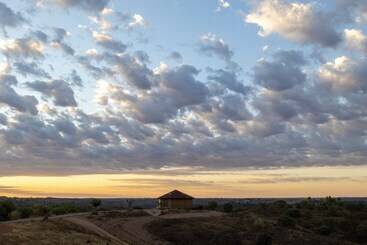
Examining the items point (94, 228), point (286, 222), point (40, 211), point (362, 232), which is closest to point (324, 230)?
point (286, 222)

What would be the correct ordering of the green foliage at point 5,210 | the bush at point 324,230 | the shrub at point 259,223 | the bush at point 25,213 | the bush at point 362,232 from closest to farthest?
the shrub at point 259,223 < the green foliage at point 5,210 < the bush at point 25,213 < the bush at point 324,230 < the bush at point 362,232

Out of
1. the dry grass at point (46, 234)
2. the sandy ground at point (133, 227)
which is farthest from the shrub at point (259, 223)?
the dry grass at point (46, 234)

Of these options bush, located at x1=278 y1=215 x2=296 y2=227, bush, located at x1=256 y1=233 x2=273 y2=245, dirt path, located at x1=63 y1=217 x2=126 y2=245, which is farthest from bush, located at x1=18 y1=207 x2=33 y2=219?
bush, located at x1=278 y1=215 x2=296 y2=227

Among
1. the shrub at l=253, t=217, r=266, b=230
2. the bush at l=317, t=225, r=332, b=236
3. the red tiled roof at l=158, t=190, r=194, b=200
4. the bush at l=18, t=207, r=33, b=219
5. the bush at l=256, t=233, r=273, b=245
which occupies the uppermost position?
the red tiled roof at l=158, t=190, r=194, b=200

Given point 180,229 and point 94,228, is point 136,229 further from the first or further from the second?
point 94,228

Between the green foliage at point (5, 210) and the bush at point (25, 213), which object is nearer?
the green foliage at point (5, 210)

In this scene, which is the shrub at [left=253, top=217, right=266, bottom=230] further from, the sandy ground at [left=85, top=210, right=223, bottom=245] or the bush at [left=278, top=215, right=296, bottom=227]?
the sandy ground at [left=85, top=210, right=223, bottom=245]

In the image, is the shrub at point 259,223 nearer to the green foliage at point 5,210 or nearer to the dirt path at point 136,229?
the dirt path at point 136,229

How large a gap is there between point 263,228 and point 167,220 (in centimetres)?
1087

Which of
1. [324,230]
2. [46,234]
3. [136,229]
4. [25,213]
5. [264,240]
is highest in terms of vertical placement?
[25,213]

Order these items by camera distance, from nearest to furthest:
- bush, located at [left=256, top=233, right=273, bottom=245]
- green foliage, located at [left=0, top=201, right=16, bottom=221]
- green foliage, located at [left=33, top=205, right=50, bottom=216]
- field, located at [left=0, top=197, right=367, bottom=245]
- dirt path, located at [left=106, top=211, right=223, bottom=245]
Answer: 1. field, located at [left=0, top=197, right=367, bottom=245]
2. dirt path, located at [left=106, top=211, right=223, bottom=245]
3. bush, located at [left=256, top=233, right=273, bottom=245]
4. green foliage, located at [left=0, top=201, right=16, bottom=221]
5. green foliage, located at [left=33, top=205, right=50, bottom=216]

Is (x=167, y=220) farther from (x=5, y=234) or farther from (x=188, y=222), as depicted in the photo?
(x=5, y=234)

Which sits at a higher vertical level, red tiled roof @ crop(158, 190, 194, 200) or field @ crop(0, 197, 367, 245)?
red tiled roof @ crop(158, 190, 194, 200)

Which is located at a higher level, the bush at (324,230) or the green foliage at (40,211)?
the green foliage at (40,211)
